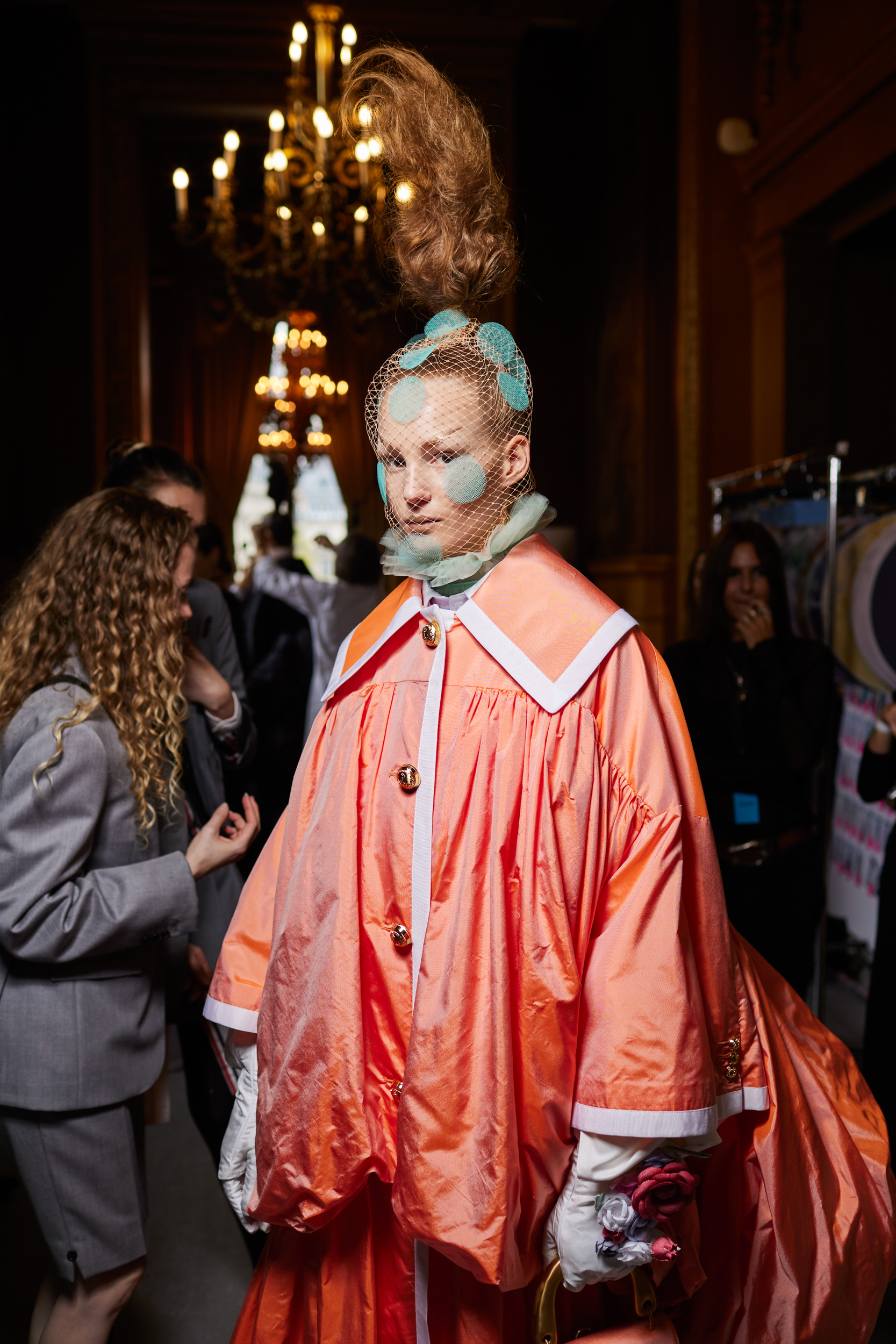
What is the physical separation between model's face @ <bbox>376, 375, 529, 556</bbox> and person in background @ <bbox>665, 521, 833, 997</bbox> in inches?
65.7

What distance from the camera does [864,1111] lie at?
1264 millimetres

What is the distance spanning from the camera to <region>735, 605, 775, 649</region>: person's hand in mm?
2945

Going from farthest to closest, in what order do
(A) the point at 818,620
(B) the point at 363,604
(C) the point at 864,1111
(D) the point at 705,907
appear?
1. (B) the point at 363,604
2. (A) the point at 818,620
3. (C) the point at 864,1111
4. (D) the point at 705,907

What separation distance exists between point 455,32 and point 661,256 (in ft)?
7.67

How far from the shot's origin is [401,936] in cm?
115

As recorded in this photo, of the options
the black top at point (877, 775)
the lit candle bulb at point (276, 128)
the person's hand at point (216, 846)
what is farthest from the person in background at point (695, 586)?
the lit candle bulb at point (276, 128)

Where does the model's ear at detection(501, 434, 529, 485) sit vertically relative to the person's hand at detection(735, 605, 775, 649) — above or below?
above

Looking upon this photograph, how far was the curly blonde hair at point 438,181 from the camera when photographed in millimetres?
1204

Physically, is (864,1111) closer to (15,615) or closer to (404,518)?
(404,518)

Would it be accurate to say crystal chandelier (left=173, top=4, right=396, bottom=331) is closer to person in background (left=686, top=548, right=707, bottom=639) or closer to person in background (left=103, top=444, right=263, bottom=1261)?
person in background (left=686, top=548, right=707, bottom=639)

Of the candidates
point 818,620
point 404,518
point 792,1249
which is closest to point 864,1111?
point 792,1249

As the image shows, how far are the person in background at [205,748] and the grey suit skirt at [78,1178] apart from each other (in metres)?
0.20

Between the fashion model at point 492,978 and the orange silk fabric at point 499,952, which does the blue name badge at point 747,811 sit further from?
the orange silk fabric at point 499,952

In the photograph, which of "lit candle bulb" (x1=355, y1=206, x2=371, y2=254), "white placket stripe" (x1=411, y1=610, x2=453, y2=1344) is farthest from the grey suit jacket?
"lit candle bulb" (x1=355, y1=206, x2=371, y2=254)
